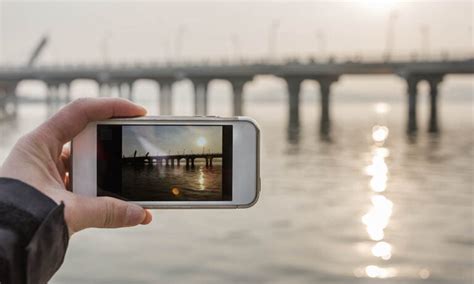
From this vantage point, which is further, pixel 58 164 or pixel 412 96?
pixel 412 96

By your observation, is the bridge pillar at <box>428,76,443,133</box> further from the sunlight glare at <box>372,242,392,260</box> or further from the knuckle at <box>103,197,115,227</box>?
the knuckle at <box>103,197,115,227</box>

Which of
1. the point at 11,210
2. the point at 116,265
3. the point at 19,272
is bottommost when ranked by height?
the point at 116,265

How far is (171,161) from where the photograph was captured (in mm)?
2383

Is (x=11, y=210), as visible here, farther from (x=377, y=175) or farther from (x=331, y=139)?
(x=331, y=139)

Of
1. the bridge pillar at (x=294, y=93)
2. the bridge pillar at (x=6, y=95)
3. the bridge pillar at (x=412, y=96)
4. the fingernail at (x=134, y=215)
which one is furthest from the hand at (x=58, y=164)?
the bridge pillar at (x=6, y=95)

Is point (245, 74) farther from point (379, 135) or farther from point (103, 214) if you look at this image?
point (103, 214)

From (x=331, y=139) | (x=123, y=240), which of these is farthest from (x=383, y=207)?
(x=331, y=139)

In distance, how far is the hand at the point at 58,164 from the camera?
1.87 metres

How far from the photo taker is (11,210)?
170 cm

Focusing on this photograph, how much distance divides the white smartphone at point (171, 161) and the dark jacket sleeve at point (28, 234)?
A: 17.5 inches

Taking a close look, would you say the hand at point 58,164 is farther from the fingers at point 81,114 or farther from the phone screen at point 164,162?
the phone screen at point 164,162

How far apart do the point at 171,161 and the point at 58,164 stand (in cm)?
33

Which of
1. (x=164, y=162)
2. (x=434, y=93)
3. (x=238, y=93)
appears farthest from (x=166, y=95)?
(x=164, y=162)

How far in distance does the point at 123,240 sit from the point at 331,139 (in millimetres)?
35348
